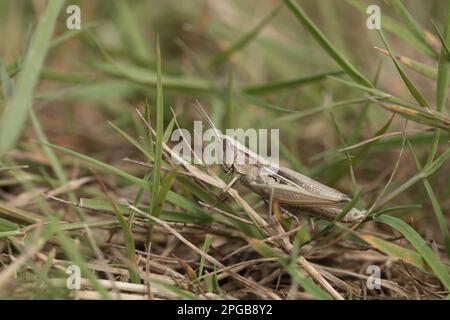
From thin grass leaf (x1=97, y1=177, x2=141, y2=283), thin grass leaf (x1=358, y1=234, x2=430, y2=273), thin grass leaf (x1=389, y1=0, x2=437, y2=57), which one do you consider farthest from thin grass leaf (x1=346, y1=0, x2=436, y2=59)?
thin grass leaf (x1=97, y1=177, x2=141, y2=283)

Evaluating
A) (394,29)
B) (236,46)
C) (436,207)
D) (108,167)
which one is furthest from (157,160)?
(236,46)

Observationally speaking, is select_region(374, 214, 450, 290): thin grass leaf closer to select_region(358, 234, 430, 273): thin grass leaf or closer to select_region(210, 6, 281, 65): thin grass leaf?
select_region(358, 234, 430, 273): thin grass leaf

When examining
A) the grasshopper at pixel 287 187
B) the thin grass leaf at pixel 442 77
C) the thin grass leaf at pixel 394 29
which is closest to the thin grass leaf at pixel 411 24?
the thin grass leaf at pixel 394 29

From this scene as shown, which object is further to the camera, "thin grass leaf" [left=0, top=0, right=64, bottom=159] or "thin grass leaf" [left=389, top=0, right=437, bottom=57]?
"thin grass leaf" [left=389, top=0, right=437, bottom=57]

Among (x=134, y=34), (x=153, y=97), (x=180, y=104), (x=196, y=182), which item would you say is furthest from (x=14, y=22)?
(x=196, y=182)

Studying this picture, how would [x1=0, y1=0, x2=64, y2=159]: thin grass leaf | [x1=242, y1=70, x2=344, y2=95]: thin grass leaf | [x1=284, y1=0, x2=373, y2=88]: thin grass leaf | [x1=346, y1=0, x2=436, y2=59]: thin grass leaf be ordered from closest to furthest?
[x1=0, y1=0, x2=64, y2=159]: thin grass leaf
[x1=284, y1=0, x2=373, y2=88]: thin grass leaf
[x1=346, y1=0, x2=436, y2=59]: thin grass leaf
[x1=242, y1=70, x2=344, y2=95]: thin grass leaf

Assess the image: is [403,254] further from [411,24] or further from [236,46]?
[236,46]
